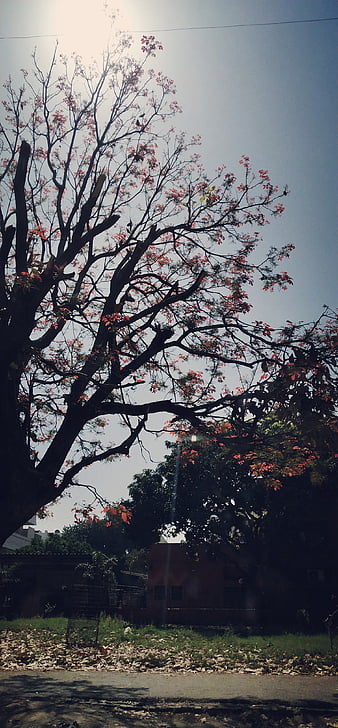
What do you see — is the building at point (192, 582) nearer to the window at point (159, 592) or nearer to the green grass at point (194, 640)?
the window at point (159, 592)

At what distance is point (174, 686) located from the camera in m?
8.77

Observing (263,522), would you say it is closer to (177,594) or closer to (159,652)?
(177,594)

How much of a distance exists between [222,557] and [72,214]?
78.6 feet

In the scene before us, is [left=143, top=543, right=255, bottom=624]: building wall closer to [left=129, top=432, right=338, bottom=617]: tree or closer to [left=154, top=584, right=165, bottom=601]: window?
[left=154, top=584, right=165, bottom=601]: window

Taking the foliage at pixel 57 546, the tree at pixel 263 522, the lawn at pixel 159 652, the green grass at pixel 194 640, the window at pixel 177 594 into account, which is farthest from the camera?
the foliage at pixel 57 546

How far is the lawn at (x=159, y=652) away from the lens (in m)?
11.4

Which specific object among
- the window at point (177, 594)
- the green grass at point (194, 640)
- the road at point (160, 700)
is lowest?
the road at point (160, 700)

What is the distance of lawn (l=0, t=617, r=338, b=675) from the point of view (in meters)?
11.4

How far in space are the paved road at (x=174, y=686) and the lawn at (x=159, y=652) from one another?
3.61ft

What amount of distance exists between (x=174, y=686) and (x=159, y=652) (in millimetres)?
5553

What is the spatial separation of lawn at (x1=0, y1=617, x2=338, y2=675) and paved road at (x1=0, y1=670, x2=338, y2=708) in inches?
43.3

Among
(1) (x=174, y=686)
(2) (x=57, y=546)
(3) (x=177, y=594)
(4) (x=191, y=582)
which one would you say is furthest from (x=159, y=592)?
(1) (x=174, y=686)

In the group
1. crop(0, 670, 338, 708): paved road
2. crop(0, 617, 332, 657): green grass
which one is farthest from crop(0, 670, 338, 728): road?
crop(0, 617, 332, 657): green grass

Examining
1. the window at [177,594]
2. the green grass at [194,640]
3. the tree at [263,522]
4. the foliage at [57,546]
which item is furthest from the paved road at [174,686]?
the foliage at [57,546]
